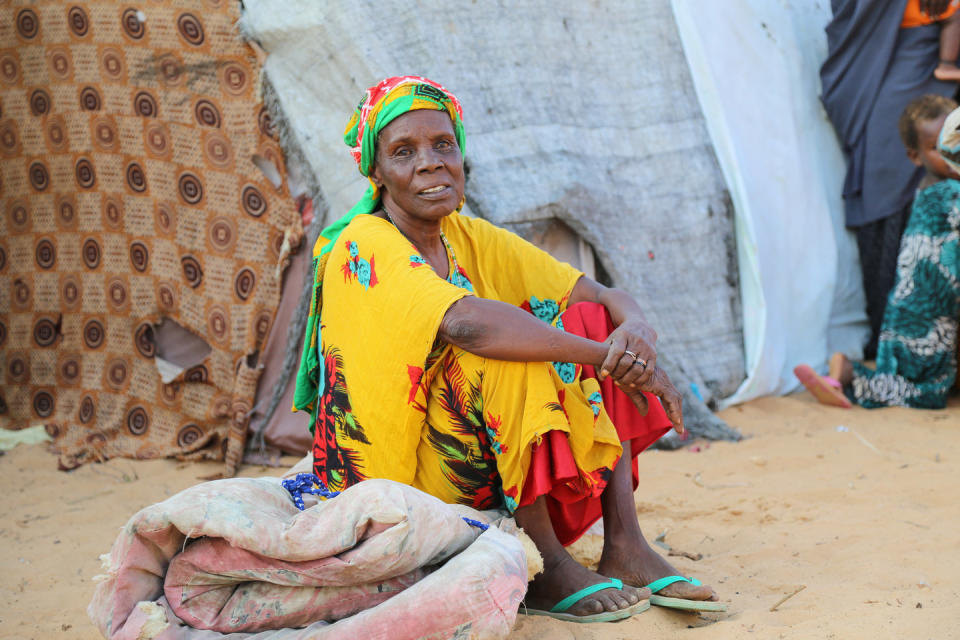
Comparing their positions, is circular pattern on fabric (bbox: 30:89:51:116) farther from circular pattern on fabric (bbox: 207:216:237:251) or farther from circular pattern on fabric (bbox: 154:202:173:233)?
circular pattern on fabric (bbox: 207:216:237:251)

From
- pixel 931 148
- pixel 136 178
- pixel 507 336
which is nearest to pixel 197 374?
pixel 136 178

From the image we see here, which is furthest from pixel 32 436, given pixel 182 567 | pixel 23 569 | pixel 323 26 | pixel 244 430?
pixel 182 567

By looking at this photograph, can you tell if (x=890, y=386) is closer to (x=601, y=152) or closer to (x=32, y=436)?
(x=601, y=152)

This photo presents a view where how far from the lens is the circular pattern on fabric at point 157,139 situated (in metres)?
3.77

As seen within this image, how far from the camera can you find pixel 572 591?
2113 mm

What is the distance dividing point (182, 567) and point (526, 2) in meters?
2.93

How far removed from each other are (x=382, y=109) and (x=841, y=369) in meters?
2.92

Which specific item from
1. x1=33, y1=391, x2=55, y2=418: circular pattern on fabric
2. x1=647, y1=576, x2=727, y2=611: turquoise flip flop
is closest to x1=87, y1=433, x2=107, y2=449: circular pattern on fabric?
x1=33, y1=391, x2=55, y2=418: circular pattern on fabric

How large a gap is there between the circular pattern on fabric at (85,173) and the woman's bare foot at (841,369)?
336cm

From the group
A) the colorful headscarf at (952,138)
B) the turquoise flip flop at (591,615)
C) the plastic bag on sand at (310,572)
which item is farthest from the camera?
the colorful headscarf at (952,138)

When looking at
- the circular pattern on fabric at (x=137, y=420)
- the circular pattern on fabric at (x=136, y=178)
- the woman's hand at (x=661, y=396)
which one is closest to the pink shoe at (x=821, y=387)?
the woman's hand at (x=661, y=396)

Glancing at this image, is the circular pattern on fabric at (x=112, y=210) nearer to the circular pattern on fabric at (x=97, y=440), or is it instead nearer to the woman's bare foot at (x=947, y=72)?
the circular pattern on fabric at (x=97, y=440)

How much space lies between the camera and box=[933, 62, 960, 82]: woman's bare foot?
467cm

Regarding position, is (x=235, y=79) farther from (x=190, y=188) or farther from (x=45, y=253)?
(x=45, y=253)
